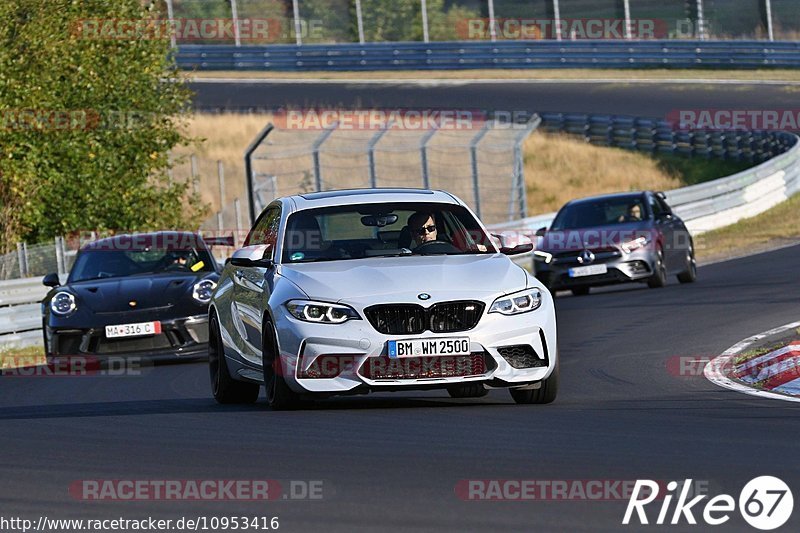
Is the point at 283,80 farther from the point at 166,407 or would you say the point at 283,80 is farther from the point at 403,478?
the point at 403,478

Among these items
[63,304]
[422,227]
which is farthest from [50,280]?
[422,227]

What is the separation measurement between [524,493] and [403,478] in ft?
2.32

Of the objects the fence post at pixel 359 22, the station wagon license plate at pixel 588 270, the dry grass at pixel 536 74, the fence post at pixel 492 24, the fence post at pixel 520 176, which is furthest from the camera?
the fence post at pixel 359 22

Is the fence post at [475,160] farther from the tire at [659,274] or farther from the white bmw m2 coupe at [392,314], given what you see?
the white bmw m2 coupe at [392,314]

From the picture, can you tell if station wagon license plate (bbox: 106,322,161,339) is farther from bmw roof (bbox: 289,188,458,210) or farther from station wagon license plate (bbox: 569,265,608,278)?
station wagon license plate (bbox: 569,265,608,278)

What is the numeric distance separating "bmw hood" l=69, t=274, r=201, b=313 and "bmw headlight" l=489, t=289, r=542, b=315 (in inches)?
272

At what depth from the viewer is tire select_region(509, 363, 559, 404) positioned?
10391mm

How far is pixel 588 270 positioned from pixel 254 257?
1207cm

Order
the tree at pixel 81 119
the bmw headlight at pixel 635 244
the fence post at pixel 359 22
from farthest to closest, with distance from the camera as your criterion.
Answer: the fence post at pixel 359 22 < the tree at pixel 81 119 < the bmw headlight at pixel 635 244

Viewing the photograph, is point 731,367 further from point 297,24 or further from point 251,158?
point 297,24

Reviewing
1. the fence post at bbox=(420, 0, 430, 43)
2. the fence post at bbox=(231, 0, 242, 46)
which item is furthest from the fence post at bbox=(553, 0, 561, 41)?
the fence post at bbox=(231, 0, 242, 46)

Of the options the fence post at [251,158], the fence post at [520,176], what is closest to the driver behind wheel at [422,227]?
the fence post at [251,158]

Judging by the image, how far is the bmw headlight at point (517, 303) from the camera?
33.2 ft

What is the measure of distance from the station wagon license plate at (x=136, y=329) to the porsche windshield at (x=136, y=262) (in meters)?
1.25
